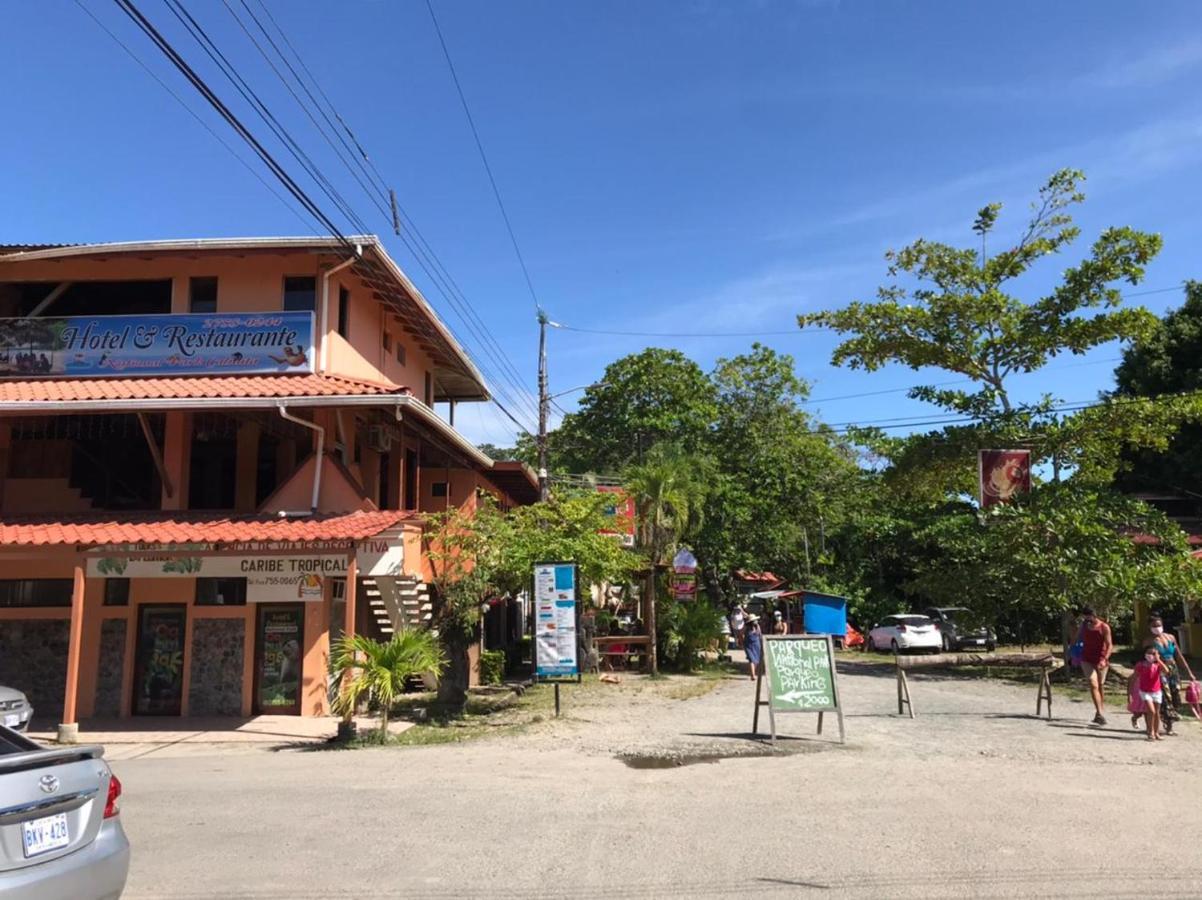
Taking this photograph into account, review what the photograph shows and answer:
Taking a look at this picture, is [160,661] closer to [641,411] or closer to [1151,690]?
[1151,690]

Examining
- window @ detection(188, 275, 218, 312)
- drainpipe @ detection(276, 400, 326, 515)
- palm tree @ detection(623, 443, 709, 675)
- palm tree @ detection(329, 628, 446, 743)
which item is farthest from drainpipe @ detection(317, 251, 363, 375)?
palm tree @ detection(623, 443, 709, 675)

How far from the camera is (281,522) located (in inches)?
563

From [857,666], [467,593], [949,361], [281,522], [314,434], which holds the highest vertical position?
[949,361]

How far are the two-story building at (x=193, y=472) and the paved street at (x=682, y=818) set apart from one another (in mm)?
3507

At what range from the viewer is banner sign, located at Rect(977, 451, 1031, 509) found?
2033 centimetres

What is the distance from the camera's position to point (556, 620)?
48.2 feet

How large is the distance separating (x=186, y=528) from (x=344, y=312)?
5.40 metres

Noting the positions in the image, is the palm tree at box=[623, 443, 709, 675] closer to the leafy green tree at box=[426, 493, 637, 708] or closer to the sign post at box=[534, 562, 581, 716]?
the leafy green tree at box=[426, 493, 637, 708]

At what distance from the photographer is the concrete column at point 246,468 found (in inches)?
671

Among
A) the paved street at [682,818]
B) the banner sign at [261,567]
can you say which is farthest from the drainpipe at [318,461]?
the paved street at [682,818]

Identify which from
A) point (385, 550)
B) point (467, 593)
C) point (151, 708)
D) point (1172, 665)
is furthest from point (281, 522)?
point (1172, 665)

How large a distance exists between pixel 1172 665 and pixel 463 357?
52.4 ft

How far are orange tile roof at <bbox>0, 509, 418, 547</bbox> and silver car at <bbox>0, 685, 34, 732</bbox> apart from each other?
237 centimetres

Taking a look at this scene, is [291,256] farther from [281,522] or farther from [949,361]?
[949,361]
